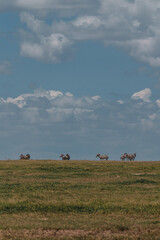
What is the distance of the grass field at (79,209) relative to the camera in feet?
65.2

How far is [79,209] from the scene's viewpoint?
2598 cm

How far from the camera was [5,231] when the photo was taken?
19.9 meters

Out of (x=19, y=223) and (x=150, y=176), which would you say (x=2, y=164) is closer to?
(x=150, y=176)

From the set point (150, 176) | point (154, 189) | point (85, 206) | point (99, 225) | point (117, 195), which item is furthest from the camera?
point (150, 176)

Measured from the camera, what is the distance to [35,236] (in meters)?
19.2

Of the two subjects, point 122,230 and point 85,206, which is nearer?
point 122,230

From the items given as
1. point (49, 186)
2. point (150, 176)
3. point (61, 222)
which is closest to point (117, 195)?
point (49, 186)

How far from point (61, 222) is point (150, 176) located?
900 inches

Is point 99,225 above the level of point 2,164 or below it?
below

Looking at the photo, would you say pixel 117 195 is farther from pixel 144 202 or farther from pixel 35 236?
pixel 35 236

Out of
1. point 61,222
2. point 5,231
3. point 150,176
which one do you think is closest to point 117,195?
point 61,222

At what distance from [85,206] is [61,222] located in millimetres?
4213

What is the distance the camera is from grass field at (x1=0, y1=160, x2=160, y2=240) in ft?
65.2

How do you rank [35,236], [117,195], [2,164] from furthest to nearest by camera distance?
[2,164]
[117,195]
[35,236]
